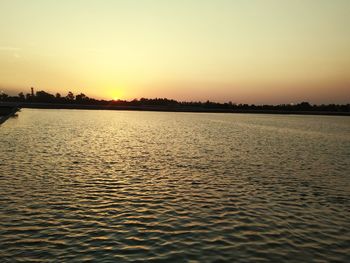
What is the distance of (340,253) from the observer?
15.6 metres

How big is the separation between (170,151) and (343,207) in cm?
2989

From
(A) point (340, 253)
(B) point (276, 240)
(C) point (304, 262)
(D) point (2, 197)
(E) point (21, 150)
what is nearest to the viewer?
(C) point (304, 262)

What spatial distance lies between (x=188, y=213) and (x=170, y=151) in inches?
1160

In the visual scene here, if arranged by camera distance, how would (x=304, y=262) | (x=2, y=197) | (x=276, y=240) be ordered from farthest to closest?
(x=2, y=197) → (x=276, y=240) → (x=304, y=262)

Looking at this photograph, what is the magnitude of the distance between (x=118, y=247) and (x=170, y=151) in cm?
3483

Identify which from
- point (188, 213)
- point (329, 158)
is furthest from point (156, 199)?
point (329, 158)

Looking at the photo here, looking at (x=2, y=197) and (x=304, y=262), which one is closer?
(x=304, y=262)

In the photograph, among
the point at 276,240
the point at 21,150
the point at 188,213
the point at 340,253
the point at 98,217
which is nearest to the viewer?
the point at 340,253

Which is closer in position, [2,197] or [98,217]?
[98,217]

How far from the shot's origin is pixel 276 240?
16.9 meters

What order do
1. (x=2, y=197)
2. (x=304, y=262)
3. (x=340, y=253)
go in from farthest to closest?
(x=2, y=197) → (x=340, y=253) → (x=304, y=262)

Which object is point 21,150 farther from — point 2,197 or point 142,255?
point 142,255

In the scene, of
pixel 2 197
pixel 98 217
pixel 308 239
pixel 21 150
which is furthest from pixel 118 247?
pixel 21 150

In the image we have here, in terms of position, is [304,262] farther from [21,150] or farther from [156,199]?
[21,150]
